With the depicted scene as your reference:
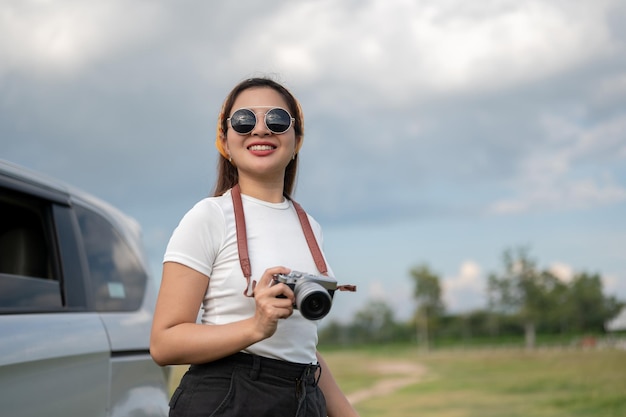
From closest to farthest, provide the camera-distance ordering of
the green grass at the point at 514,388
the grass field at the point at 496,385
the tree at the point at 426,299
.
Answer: the green grass at the point at 514,388, the grass field at the point at 496,385, the tree at the point at 426,299

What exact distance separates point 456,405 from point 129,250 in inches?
874

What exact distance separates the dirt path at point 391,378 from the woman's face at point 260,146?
72.6ft

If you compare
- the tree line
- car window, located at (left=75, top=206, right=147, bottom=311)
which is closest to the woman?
car window, located at (left=75, top=206, right=147, bottom=311)

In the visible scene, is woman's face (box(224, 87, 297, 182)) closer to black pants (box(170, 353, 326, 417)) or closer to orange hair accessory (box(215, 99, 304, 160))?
orange hair accessory (box(215, 99, 304, 160))

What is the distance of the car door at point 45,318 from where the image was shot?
2496mm

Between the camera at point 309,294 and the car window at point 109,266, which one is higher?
the car window at point 109,266

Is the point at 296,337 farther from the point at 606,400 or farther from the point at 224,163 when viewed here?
the point at 606,400

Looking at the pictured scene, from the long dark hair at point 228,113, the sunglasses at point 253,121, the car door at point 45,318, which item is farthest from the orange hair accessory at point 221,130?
the car door at point 45,318

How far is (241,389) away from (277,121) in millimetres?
717

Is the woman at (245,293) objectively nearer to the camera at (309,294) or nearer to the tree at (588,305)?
the camera at (309,294)

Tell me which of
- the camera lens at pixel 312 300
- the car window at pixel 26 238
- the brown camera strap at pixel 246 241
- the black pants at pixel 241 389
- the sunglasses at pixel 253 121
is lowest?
the black pants at pixel 241 389

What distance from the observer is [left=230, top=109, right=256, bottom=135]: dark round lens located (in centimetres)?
215

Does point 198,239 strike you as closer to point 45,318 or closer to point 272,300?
point 272,300

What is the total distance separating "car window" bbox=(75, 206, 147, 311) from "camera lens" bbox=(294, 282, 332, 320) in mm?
1704
